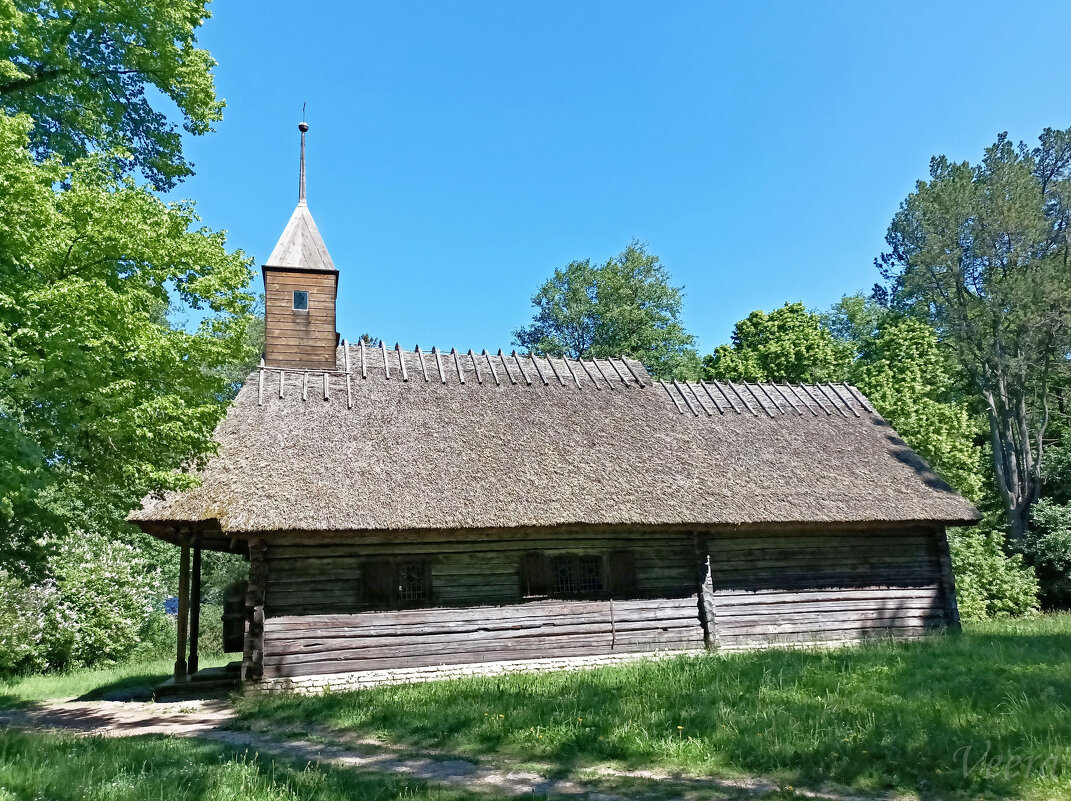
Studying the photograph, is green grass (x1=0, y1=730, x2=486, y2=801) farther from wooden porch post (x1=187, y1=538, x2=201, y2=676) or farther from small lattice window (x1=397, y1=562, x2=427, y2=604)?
wooden porch post (x1=187, y1=538, x2=201, y2=676)

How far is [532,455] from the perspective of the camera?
15.2m

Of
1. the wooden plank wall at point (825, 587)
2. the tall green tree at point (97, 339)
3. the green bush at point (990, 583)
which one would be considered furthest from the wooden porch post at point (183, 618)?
the green bush at point (990, 583)

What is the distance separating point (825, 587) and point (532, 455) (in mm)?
6900

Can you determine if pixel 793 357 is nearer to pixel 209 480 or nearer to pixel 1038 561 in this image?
pixel 1038 561

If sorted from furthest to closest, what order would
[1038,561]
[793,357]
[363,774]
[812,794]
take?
1. [793,357]
2. [1038,561]
3. [363,774]
4. [812,794]

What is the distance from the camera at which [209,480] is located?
42.8 ft

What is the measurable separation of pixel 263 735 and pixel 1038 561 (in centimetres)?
2385

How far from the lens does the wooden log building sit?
508 inches

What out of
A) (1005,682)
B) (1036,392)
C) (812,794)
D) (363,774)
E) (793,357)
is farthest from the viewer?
(793,357)

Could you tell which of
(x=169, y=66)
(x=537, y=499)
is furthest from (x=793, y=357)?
(x=169, y=66)

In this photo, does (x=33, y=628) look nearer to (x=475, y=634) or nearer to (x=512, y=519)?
(x=475, y=634)

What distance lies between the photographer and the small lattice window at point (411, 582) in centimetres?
1369

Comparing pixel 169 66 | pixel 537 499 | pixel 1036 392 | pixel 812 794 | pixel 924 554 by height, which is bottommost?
pixel 812 794

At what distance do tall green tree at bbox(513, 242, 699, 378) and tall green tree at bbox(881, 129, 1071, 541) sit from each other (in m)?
14.0
